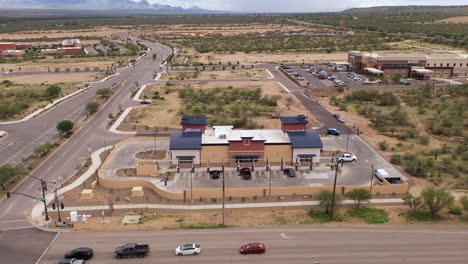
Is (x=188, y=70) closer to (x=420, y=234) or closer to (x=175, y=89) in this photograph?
(x=175, y=89)

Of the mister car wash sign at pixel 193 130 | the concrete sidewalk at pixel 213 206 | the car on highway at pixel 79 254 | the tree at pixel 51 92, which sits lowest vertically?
the concrete sidewalk at pixel 213 206

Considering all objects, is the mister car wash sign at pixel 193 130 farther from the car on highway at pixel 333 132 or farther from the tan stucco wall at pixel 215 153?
the car on highway at pixel 333 132

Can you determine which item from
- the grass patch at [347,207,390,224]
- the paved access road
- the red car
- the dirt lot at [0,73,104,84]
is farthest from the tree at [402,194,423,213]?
the dirt lot at [0,73,104,84]

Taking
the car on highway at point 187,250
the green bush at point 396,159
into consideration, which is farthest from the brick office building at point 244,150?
the car on highway at point 187,250

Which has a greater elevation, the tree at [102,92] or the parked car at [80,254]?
the tree at [102,92]

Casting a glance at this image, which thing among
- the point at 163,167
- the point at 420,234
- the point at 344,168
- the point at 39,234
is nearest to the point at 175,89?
the point at 163,167

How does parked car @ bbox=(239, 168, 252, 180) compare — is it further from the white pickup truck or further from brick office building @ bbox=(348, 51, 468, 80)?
brick office building @ bbox=(348, 51, 468, 80)
